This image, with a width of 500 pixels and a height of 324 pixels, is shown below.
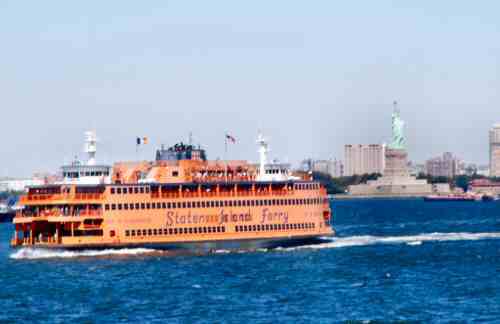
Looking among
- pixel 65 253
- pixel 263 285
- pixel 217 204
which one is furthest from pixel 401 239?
pixel 263 285

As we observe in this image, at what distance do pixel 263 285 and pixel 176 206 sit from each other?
21.3 metres

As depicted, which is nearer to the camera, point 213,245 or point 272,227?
point 213,245

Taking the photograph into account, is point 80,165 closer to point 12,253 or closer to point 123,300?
point 12,253

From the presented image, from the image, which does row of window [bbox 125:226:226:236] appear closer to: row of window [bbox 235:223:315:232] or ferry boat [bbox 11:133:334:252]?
ferry boat [bbox 11:133:334:252]

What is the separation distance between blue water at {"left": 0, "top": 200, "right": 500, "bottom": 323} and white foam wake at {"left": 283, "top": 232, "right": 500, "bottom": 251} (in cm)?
84

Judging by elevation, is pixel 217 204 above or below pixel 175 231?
above

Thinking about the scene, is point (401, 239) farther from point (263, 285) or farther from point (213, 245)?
point (263, 285)

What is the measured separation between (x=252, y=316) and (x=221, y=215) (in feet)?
112

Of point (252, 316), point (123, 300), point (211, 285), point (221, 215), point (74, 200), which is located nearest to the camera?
point (252, 316)

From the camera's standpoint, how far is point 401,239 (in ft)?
339

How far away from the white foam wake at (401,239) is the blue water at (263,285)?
2.75 ft

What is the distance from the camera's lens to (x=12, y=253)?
89.6 m

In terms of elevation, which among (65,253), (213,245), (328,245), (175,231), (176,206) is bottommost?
(328,245)

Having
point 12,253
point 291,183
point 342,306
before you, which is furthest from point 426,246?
point 342,306
